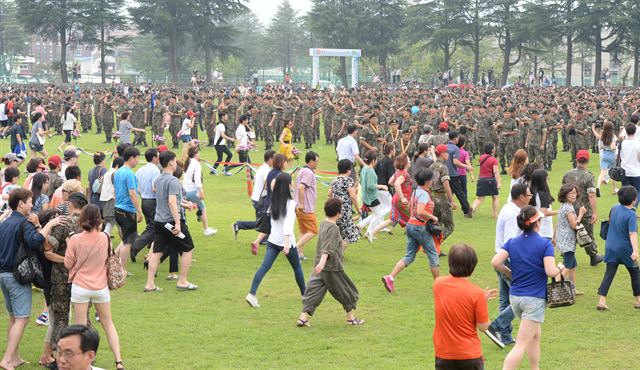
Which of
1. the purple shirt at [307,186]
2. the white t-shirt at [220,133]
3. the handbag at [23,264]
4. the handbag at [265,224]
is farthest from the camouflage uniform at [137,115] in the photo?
the handbag at [23,264]

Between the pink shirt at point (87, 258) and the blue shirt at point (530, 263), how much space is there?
3637 mm

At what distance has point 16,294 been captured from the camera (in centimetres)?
836

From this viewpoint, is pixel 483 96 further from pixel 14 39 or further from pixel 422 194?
pixel 14 39

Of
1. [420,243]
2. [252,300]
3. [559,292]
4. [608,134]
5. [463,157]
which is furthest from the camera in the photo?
[608,134]

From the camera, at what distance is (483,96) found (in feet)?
136

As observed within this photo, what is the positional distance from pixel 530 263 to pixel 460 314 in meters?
1.36

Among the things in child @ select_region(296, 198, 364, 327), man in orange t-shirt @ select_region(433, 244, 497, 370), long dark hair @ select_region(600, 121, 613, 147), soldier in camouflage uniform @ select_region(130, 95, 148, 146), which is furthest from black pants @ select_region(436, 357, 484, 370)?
soldier in camouflage uniform @ select_region(130, 95, 148, 146)

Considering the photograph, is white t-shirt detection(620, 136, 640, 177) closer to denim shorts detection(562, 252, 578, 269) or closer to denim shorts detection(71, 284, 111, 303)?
denim shorts detection(562, 252, 578, 269)

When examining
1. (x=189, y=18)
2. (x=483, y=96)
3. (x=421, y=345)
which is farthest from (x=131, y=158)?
(x=189, y=18)

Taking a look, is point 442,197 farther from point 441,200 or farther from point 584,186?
point 584,186

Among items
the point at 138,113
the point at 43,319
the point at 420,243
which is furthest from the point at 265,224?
the point at 138,113

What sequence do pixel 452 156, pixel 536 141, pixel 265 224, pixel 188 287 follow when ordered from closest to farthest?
pixel 188 287 < pixel 265 224 < pixel 452 156 < pixel 536 141

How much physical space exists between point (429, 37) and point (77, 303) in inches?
2758

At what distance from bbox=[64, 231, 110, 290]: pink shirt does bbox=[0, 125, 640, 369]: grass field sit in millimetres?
1118
